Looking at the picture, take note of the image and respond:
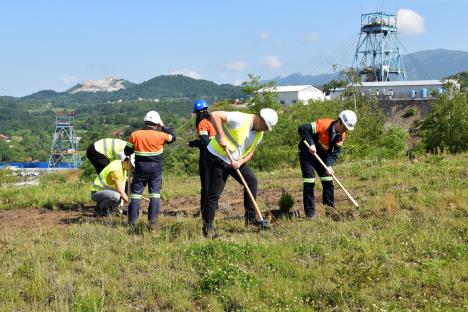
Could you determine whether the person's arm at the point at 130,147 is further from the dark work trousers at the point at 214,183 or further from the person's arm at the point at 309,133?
the person's arm at the point at 309,133

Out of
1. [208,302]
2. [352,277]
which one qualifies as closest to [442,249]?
[352,277]

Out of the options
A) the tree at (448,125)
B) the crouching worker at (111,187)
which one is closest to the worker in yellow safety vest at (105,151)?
the crouching worker at (111,187)

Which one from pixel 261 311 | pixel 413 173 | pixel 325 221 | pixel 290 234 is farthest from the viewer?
pixel 413 173

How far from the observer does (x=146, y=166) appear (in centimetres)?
728

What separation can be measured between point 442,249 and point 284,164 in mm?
17625

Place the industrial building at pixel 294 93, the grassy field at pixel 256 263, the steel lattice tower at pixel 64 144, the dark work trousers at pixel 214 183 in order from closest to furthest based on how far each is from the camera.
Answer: the grassy field at pixel 256 263 → the dark work trousers at pixel 214 183 → the industrial building at pixel 294 93 → the steel lattice tower at pixel 64 144

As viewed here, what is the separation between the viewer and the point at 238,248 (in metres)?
5.70

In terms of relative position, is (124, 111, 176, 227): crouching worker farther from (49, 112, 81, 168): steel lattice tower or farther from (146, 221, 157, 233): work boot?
(49, 112, 81, 168): steel lattice tower

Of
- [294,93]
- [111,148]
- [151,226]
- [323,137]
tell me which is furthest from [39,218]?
[294,93]

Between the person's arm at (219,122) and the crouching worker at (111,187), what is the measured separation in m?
2.33

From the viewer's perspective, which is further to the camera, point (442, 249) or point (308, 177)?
point (308, 177)

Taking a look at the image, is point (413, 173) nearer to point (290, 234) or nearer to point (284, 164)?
point (290, 234)

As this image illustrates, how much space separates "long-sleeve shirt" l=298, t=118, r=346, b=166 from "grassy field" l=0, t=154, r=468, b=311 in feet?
3.05

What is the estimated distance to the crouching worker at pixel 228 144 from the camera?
21.4 feet
